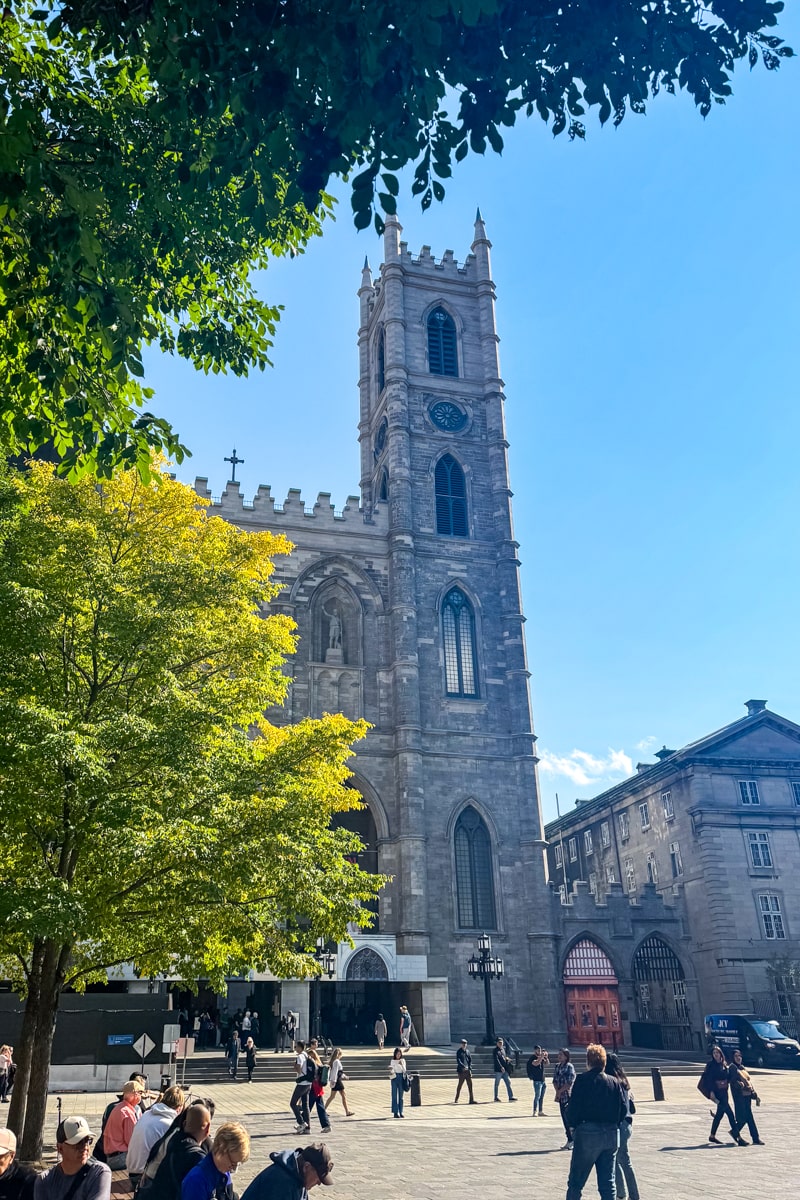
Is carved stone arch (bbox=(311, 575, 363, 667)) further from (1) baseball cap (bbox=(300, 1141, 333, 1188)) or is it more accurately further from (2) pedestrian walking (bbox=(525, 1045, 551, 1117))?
(1) baseball cap (bbox=(300, 1141, 333, 1188))

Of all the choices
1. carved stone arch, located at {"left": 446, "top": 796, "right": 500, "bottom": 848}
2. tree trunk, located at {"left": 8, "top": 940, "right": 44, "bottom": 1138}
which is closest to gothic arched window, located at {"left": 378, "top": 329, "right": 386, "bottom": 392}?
carved stone arch, located at {"left": 446, "top": 796, "right": 500, "bottom": 848}

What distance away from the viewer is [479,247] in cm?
5216

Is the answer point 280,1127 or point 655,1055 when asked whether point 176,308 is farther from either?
point 655,1055

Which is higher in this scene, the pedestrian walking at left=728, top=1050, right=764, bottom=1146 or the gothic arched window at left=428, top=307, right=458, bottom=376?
the gothic arched window at left=428, top=307, right=458, bottom=376

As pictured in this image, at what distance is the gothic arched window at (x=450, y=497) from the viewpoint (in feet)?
149

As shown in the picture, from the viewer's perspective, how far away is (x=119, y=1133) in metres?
9.40

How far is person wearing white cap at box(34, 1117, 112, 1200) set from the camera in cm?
586

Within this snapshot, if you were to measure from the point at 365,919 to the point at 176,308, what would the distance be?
10205 millimetres

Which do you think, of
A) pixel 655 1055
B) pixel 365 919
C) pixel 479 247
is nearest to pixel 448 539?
pixel 479 247

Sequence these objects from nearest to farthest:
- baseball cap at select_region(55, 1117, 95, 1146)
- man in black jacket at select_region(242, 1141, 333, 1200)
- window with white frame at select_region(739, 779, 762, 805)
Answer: man in black jacket at select_region(242, 1141, 333, 1200), baseball cap at select_region(55, 1117, 95, 1146), window with white frame at select_region(739, 779, 762, 805)

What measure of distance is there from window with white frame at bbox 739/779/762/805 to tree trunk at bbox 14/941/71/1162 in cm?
3541

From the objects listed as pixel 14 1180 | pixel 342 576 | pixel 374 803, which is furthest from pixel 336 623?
pixel 14 1180

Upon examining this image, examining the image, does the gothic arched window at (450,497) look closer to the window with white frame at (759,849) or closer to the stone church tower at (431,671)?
the stone church tower at (431,671)

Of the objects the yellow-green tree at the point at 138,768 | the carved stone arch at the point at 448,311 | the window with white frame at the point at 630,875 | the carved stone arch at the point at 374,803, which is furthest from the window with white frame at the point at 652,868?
the yellow-green tree at the point at 138,768
